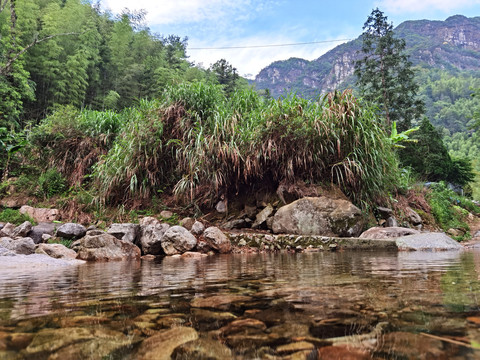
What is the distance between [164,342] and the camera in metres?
0.68

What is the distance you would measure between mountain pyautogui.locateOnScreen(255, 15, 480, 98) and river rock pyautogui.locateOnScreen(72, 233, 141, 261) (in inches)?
4315

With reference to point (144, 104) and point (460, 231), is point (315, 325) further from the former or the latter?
point (460, 231)

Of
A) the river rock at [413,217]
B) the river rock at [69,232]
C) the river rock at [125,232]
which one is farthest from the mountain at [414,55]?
the river rock at [125,232]

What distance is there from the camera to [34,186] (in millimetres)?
7758

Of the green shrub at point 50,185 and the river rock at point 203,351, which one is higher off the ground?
the green shrub at point 50,185

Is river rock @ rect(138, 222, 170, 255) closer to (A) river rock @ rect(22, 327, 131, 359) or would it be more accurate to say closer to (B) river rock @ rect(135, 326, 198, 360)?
(A) river rock @ rect(22, 327, 131, 359)

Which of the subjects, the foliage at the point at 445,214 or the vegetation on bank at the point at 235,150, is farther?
the foliage at the point at 445,214

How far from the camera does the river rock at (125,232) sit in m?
4.84

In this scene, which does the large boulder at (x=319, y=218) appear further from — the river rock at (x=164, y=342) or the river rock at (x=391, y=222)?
the river rock at (x=164, y=342)

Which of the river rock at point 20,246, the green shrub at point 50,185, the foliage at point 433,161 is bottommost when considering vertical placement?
the river rock at point 20,246

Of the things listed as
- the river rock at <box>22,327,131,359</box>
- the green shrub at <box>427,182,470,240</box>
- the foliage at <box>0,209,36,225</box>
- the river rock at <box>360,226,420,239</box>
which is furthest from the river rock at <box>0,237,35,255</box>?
the green shrub at <box>427,182,470,240</box>

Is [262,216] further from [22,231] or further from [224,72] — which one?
[224,72]

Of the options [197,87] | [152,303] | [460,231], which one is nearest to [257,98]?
[197,87]

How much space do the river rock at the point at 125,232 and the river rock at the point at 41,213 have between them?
98.3 inches
